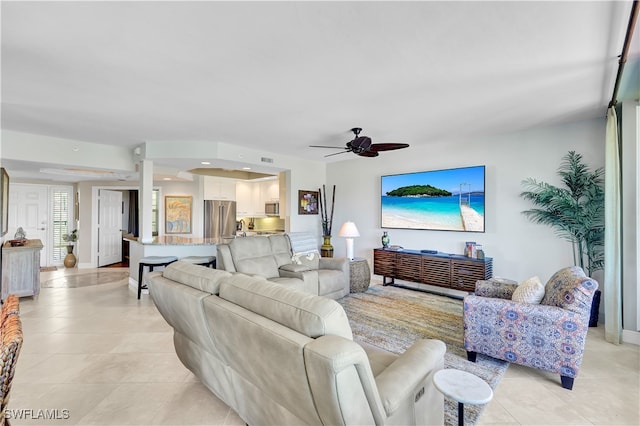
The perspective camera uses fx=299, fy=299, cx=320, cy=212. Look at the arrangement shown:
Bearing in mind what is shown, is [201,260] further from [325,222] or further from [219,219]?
[219,219]

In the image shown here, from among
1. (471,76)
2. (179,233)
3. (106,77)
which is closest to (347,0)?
(471,76)

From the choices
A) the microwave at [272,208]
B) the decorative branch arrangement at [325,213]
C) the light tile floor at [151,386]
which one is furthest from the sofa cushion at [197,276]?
the microwave at [272,208]

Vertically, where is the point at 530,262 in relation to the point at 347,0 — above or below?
below

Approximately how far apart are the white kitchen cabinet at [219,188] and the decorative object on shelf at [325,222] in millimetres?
2565

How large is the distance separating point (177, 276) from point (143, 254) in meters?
3.49

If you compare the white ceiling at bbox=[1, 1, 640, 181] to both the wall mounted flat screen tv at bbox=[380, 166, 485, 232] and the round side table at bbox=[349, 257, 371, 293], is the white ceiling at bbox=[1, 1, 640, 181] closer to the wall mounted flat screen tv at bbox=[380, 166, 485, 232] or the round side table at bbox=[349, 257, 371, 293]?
the wall mounted flat screen tv at bbox=[380, 166, 485, 232]

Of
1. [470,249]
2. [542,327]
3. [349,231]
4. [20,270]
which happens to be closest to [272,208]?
[349,231]

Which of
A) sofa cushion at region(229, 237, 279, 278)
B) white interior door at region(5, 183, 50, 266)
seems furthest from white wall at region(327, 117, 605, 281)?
white interior door at region(5, 183, 50, 266)

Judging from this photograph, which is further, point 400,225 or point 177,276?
point 400,225

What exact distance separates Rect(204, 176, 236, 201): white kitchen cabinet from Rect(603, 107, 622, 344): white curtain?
7.09 m

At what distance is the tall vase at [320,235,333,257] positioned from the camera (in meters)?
6.29

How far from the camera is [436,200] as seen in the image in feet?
16.5

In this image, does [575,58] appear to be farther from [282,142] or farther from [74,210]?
[74,210]

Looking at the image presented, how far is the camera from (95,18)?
1766 millimetres
